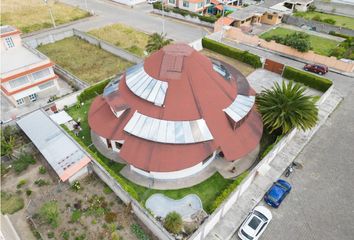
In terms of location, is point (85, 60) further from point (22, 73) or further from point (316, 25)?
point (316, 25)

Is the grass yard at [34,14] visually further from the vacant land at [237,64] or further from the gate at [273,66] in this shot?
the gate at [273,66]

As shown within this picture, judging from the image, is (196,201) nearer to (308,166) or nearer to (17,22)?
(308,166)

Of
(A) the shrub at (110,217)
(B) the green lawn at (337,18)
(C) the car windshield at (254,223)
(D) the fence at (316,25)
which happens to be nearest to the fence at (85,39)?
(A) the shrub at (110,217)

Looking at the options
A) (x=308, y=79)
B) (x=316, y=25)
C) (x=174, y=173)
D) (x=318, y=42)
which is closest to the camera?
(x=174, y=173)

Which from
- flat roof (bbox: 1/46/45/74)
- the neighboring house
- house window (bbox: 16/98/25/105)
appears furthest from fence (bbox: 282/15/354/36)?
house window (bbox: 16/98/25/105)

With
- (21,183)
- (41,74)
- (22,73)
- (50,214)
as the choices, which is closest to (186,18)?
(41,74)

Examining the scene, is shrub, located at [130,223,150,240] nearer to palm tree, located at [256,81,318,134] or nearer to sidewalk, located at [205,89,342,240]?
sidewalk, located at [205,89,342,240]
